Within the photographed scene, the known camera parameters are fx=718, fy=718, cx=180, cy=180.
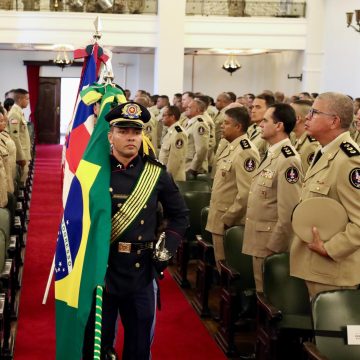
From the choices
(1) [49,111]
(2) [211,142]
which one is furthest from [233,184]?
(1) [49,111]

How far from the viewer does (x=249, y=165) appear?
4.99m

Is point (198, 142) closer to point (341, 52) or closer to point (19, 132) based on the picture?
point (19, 132)

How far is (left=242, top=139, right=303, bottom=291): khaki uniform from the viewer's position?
163 inches

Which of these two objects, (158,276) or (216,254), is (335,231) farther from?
(216,254)

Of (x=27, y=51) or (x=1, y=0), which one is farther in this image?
(x=27, y=51)

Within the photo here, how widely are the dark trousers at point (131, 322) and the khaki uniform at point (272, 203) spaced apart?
45.5 inches

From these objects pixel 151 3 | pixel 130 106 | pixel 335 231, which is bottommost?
pixel 335 231

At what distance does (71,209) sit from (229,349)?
174 centimetres

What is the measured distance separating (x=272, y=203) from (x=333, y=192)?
945mm

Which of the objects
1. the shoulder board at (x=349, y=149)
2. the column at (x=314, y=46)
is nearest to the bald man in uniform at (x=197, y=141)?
the shoulder board at (x=349, y=149)

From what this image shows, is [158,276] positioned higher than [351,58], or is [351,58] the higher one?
[351,58]

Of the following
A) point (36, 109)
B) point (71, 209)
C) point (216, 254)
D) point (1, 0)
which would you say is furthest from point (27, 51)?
point (71, 209)

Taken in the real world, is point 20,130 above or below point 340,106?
below

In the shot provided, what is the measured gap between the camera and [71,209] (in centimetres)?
326
